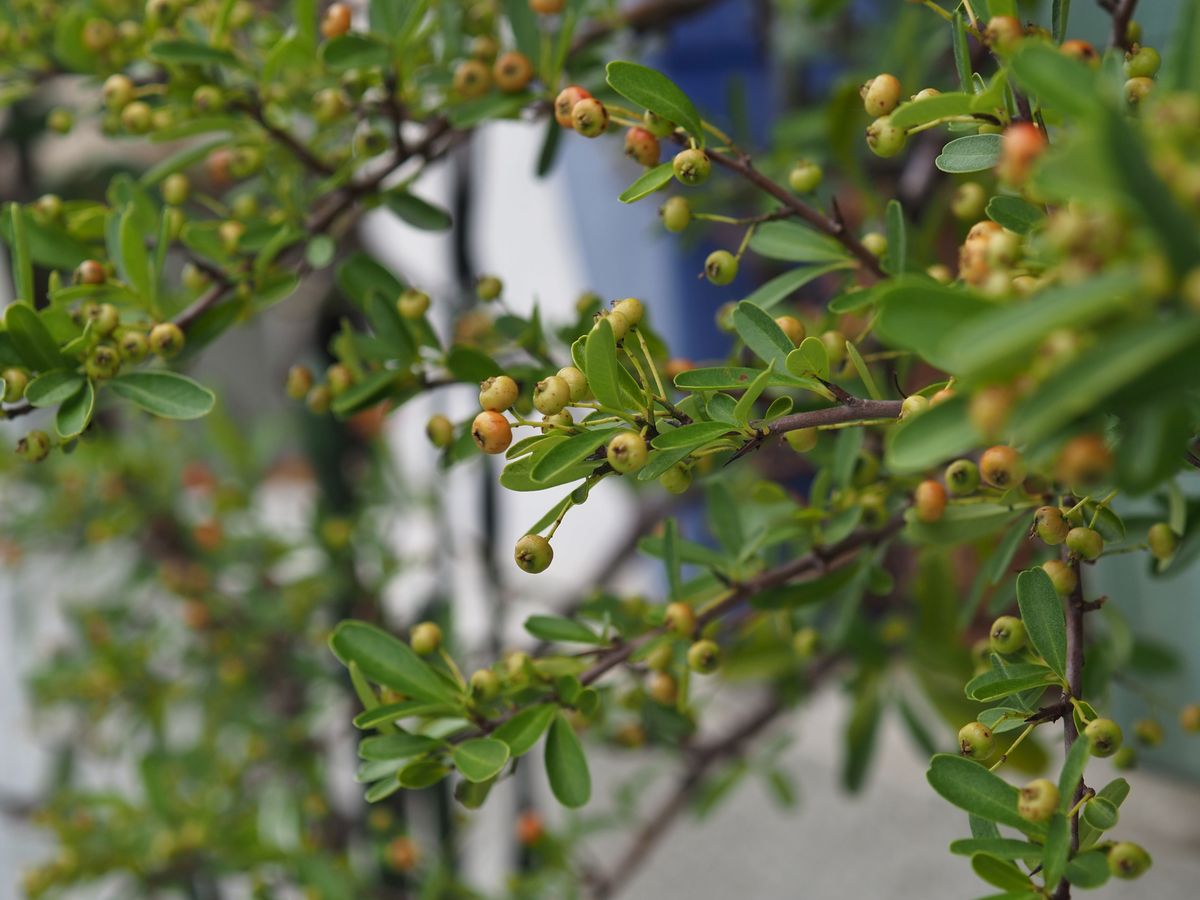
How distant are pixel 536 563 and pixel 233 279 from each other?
176 mm

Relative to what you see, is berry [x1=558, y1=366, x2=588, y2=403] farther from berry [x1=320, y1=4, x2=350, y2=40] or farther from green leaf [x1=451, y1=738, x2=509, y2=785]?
berry [x1=320, y1=4, x2=350, y2=40]

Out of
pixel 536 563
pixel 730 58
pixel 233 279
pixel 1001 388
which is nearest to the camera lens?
pixel 1001 388

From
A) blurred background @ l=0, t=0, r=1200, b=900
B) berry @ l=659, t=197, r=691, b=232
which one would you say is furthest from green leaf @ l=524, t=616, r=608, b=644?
blurred background @ l=0, t=0, r=1200, b=900

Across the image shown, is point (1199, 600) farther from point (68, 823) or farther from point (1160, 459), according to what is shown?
point (68, 823)

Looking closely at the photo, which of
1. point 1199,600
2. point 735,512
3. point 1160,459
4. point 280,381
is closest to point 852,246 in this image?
point 735,512

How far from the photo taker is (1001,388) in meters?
0.15

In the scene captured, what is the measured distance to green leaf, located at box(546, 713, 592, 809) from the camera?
31 centimetres

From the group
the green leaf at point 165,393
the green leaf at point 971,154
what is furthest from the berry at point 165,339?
the green leaf at point 971,154

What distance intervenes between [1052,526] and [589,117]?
0.16m

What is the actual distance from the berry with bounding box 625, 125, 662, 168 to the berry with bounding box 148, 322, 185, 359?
15cm

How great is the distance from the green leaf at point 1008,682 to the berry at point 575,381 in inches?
4.6

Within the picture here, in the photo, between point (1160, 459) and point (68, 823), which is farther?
point (68, 823)

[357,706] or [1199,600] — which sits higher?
[1199,600]

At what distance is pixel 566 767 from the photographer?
1.04 ft
